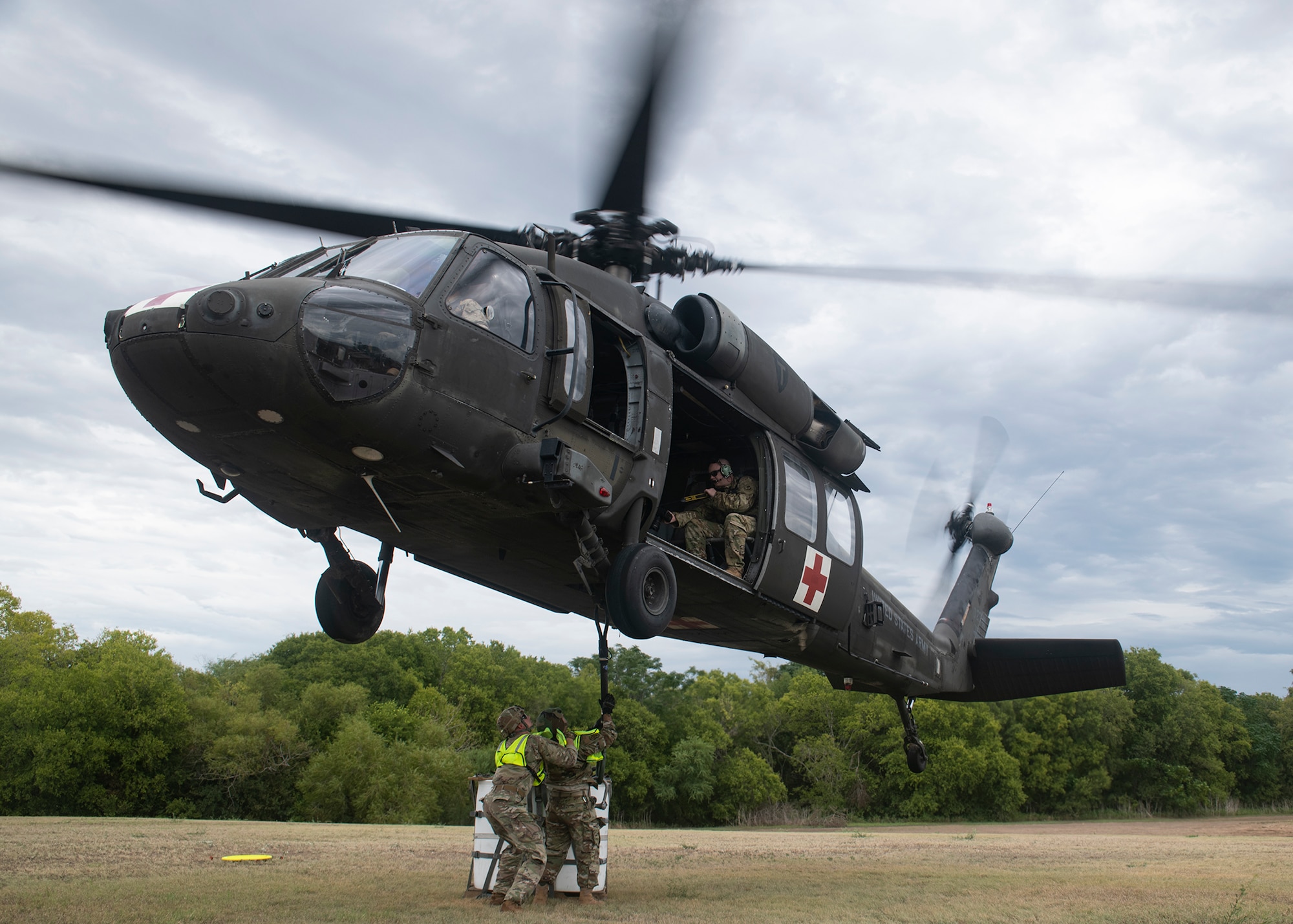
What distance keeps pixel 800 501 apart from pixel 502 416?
12.7 ft

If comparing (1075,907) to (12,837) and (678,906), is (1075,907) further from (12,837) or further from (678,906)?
(12,837)

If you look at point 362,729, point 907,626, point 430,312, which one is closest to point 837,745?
point 362,729

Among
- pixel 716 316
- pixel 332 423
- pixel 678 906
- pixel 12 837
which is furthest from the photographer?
pixel 12 837

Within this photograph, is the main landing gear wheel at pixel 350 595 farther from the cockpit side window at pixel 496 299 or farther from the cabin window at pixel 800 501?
the cabin window at pixel 800 501

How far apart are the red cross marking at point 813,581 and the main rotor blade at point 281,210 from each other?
416cm

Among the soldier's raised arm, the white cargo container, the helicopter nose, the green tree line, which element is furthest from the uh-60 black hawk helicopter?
the green tree line

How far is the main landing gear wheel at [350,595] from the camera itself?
25.3ft

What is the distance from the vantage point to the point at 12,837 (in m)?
10.2

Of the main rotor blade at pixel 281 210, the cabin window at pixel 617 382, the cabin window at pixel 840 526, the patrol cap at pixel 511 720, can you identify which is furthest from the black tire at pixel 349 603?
the cabin window at pixel 840 526

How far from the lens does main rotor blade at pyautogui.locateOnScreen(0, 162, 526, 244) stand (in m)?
5.37

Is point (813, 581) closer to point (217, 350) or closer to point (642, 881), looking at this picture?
point (642, 881)

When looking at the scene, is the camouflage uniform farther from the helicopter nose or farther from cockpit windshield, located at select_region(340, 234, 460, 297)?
cockpit windshield, located at select_region(340, 234, 460, 297)

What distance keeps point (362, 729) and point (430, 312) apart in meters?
32.2

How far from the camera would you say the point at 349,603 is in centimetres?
777
